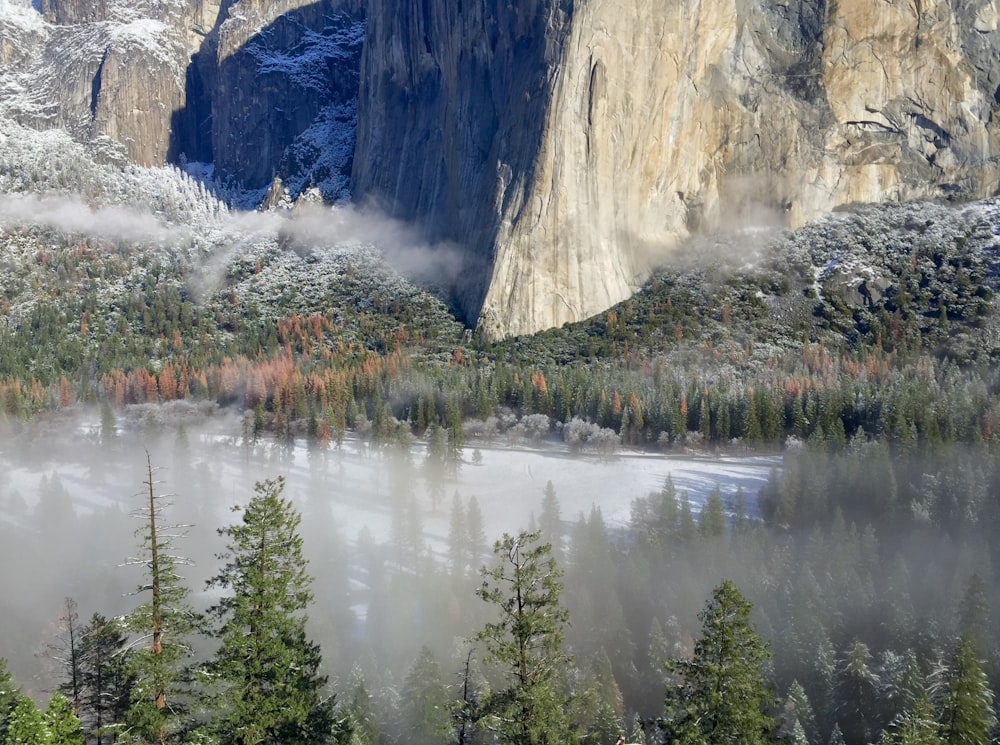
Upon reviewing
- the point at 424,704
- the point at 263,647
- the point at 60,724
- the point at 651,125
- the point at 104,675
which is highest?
the point at 651,125

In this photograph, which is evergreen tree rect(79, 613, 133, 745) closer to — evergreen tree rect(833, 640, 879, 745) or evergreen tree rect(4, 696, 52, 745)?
evergreen tree rect(4, 696, 52, 745)

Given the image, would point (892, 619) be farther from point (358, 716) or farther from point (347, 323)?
point (347, 323)

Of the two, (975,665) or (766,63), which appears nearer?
(975,665)

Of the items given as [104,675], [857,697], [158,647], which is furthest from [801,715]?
[158,647]

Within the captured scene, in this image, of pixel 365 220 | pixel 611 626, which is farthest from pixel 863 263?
pixel 611 626

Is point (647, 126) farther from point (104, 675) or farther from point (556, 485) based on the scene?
point (104, 675)

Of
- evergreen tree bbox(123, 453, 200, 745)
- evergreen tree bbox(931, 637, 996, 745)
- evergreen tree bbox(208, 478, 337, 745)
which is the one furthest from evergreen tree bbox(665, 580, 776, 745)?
evergreen tree bbox(123, 453, 200, 745)
